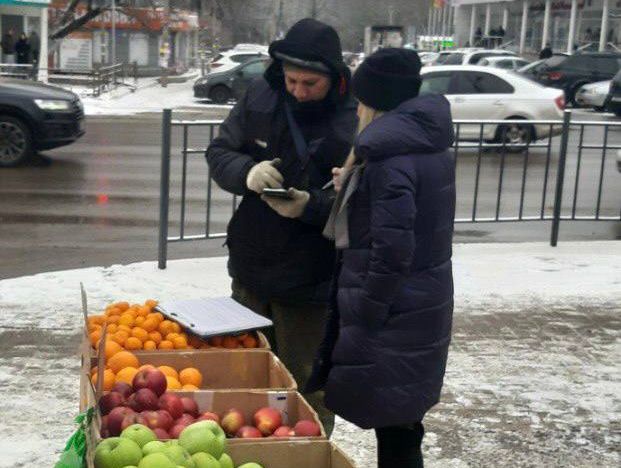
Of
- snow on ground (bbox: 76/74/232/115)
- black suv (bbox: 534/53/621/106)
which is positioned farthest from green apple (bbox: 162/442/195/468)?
black suv (bbox: 534/53/621/106)

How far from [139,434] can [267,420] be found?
0.52 m

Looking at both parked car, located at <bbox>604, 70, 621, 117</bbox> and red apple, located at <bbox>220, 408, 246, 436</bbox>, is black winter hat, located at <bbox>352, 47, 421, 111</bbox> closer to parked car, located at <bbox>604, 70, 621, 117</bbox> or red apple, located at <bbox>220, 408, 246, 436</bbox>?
red apple, located at <bbox>220, 408, 246, 436</bbox>

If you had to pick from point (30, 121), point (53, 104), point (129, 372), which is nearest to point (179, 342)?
point (129, 372)

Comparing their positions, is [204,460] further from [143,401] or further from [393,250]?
[393,250]

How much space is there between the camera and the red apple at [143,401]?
3.49 metres

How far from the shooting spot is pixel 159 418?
3408 millimetres

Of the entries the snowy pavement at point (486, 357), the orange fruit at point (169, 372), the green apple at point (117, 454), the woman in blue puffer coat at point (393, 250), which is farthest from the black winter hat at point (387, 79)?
the snowy pavement at point (486, 357)

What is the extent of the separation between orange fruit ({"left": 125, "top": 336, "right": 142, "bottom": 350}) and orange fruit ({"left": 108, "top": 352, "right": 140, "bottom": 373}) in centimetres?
16

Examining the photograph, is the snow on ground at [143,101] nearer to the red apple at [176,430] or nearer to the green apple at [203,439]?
the red apple at [176,430]

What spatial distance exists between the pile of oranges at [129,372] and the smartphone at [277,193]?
2.41 feet

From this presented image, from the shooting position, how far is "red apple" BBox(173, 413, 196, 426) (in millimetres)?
3453

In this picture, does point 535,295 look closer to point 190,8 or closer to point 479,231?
point 479,231

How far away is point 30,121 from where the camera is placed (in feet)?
51.1

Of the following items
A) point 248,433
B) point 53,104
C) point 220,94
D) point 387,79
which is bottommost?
point 220,94
